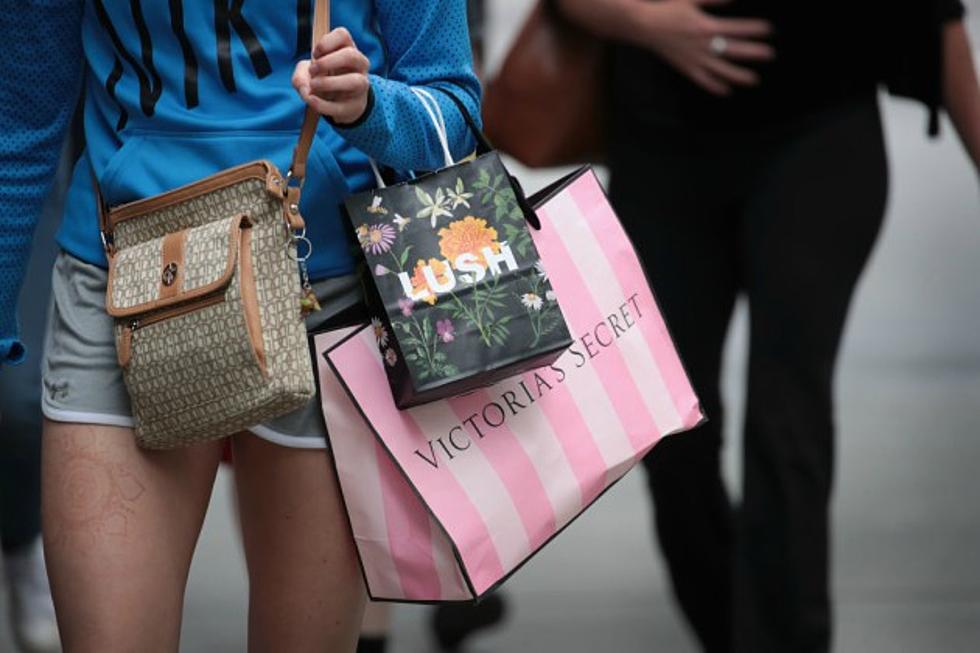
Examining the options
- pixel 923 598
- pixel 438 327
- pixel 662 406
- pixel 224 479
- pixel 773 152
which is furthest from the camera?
pixel 224 479

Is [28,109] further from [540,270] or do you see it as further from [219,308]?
[540,270]

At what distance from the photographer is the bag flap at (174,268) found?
8.94 ft

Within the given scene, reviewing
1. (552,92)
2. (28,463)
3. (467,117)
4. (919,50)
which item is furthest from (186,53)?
(28,463)

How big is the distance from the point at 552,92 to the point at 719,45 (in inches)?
19.5

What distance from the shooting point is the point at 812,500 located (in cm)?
418

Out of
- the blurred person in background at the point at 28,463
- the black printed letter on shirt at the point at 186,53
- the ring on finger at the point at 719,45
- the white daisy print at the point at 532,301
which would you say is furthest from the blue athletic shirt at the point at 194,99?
the blurred person in background at the point at 28,463

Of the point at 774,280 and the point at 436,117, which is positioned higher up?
the point at 436,117

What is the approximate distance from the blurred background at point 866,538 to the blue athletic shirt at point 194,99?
2.29 metres

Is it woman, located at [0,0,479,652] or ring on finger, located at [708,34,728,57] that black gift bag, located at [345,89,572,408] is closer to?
woman, located at [0,0,479,652]

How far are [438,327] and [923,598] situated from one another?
2.89 m

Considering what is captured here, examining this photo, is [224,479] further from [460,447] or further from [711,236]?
[460,447]

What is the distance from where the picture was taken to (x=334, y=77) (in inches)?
105

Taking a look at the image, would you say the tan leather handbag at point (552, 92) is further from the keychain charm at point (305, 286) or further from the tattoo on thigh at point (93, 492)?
the tattoo on thigh at point (93, 492)

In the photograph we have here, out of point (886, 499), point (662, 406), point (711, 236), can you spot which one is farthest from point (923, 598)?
point (662, 406)
